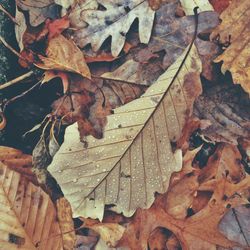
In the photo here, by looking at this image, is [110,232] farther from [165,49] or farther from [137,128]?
[165,49]

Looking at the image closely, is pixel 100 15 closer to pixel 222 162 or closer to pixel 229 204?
pixel 222 162

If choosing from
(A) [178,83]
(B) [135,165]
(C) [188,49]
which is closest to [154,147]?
(B) [135,165]

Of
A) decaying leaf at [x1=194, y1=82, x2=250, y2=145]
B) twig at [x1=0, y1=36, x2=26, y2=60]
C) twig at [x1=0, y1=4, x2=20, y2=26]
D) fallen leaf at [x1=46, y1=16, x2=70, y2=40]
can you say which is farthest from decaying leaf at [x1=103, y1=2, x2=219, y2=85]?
twig at [x1=0, y1=4, x2=20, y2=26]

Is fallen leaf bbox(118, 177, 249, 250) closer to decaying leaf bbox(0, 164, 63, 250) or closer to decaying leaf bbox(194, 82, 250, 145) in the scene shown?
decaying leaf bbox(194, 82, 250, 145)

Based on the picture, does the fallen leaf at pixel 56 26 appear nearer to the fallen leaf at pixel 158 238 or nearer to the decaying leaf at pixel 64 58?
the decaying leaf at pixel 64 58

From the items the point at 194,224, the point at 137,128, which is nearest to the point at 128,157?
the point at 137,128
